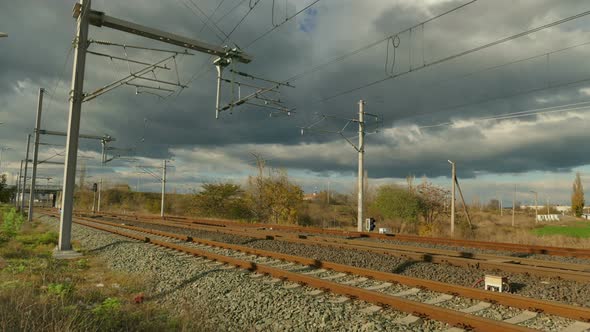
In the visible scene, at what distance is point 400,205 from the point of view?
140ft

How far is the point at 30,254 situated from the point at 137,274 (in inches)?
264

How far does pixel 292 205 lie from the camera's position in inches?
1980

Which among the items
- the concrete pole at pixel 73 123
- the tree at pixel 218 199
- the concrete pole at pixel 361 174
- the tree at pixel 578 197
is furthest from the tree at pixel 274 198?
the tree at pixel 578 197

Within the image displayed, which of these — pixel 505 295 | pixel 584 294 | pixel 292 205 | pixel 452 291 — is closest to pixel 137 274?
pixel 452 291

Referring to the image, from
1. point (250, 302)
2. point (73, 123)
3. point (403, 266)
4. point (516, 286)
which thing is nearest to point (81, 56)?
point (73, 123)

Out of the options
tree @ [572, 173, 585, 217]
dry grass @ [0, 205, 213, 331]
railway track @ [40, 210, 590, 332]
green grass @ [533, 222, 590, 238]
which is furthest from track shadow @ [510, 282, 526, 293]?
tree @ [572, 173, 585, 217]

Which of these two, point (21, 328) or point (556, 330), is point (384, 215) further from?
point (21, 328)

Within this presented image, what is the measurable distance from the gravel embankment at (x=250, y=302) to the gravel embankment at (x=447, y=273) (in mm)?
3336

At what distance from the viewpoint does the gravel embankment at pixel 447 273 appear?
26.4ft

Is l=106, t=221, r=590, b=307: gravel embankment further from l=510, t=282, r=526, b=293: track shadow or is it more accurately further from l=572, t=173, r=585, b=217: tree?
l=572, t=173, r=585, b=217: tree

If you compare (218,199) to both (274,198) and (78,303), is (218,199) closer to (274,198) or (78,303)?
(274,198)

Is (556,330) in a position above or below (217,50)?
below

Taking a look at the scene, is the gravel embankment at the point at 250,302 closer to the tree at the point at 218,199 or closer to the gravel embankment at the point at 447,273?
the gravel embankment at the point at 447,273

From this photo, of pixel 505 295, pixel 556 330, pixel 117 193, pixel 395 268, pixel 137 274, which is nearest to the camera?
pixel 556 330
